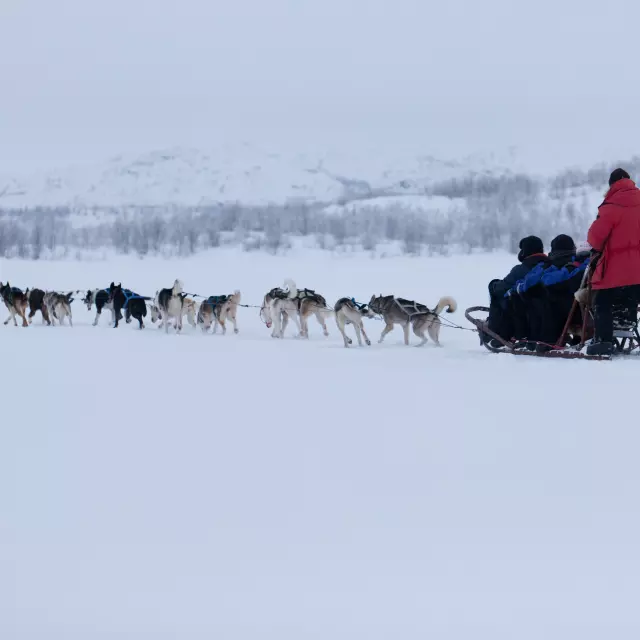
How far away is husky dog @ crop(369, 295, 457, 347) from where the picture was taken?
701 cm

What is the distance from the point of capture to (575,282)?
5.66 m

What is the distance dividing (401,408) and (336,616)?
6.70ft

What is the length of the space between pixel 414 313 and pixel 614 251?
2306mm

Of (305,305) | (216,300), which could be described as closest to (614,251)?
(305,305)

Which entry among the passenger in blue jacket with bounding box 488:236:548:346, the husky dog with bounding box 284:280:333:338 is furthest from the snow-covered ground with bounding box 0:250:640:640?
the husky dog with bounding box 284:280:333:338

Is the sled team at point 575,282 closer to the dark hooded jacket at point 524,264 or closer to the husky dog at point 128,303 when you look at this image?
the dark hooded jacket at point 524,264

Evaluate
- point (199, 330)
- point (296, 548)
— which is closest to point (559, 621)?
point (296, 548)

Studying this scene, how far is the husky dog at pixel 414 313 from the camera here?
7008 millimetres

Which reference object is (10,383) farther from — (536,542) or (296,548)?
(536,542)

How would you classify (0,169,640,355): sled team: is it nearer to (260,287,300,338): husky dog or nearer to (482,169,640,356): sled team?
(482,169,640,356): sled team

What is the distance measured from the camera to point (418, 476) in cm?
253

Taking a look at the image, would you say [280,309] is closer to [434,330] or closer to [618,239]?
[434,330]

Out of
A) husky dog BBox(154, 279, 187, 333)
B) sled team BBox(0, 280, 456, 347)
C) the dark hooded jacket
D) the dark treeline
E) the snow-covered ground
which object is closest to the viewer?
the snow-covered ground

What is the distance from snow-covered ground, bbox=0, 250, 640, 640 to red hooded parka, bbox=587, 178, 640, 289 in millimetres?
684
